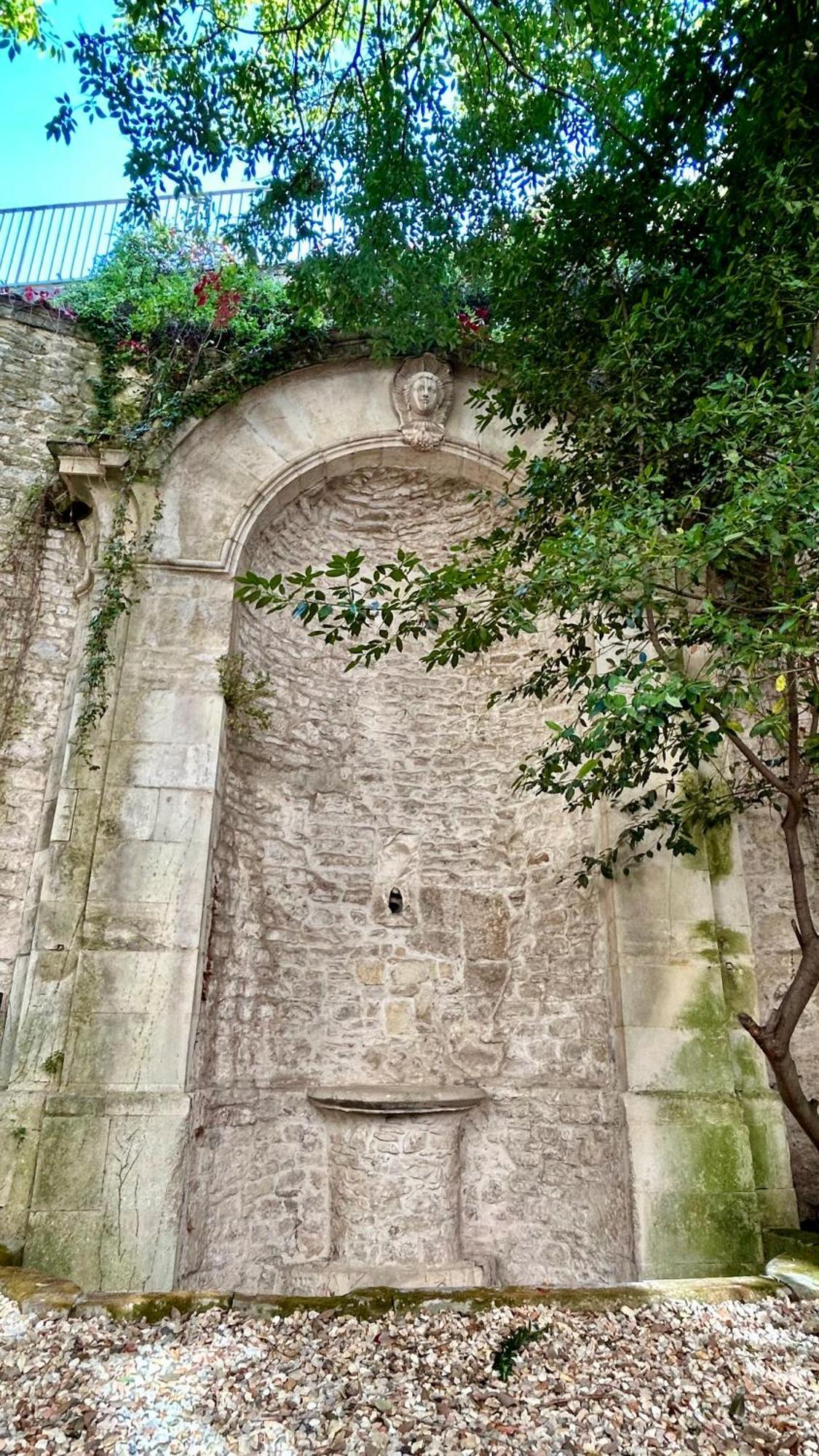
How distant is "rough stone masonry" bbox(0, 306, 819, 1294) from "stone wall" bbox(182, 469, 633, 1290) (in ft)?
0.07

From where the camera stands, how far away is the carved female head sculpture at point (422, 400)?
584cm

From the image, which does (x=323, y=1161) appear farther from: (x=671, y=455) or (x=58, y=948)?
(x=671, y=455)

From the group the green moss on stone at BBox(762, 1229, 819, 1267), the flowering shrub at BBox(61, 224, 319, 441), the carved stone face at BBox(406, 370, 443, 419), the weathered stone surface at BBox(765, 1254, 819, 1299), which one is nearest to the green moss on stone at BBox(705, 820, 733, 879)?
the green moss on stone at BBox(762, 1229, 819, 1267)

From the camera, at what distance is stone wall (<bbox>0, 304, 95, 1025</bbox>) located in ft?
16.3

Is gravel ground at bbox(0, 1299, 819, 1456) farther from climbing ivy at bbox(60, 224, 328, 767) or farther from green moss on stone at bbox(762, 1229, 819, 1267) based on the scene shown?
climbing ivy at bbox(60, 224, 328, 767)

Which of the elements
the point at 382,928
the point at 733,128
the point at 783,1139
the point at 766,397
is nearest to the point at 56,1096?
the point at 382,928

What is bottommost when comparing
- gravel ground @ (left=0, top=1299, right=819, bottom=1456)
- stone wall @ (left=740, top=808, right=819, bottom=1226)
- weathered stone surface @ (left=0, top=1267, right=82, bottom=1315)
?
gravel ground @ (left=0, top=1299, right=819, bottom=1456)

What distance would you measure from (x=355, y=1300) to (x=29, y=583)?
14.7 feet

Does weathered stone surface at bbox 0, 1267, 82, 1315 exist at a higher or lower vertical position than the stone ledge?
lower

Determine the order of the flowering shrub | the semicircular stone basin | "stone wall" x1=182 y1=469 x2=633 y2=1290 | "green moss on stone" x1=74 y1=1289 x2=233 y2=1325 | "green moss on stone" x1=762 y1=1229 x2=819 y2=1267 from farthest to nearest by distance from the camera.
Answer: the flowering shrub → the semicircular stone basin → "stone wall" x1=182 y1=469 x2=633 y2=1290 → "green moss on stone" x1=762 y1=1229 x2=819 y2=1267 → "green moss on stone" x1=74 y1=1289 x2=233 y2=1325

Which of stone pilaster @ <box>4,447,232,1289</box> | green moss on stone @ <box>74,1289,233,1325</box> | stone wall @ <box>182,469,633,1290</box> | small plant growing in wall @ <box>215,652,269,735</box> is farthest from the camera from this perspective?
small plant growing in wall @ <box>215,652,269,735</box>

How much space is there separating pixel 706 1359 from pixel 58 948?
134 inches

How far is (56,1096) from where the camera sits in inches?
163

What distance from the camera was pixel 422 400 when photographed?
582cm
